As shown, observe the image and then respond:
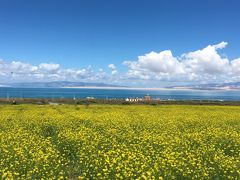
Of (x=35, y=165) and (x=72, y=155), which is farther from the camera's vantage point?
(x=72, y=155)

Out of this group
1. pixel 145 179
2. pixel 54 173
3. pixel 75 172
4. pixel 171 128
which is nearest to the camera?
pixel 145 179

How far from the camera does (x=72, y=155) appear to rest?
1741cm

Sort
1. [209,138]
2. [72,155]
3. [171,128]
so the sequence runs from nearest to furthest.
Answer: [72,155], [209,138], [171,128]

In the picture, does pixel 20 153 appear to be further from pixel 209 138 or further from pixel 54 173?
pixel 209 138

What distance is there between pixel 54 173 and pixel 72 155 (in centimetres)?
459

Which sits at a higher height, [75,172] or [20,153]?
[20,153]

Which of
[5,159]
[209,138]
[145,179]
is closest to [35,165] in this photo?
[5,159]

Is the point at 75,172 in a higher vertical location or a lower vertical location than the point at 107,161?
lower

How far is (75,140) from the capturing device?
18.3 m

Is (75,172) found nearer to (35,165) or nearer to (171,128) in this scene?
(35,165)

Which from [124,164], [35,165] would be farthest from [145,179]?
[35,165]

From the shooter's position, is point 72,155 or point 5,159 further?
point 72,155

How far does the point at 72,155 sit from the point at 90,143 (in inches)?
41.2

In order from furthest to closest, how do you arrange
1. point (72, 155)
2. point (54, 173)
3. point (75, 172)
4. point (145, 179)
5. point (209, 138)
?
point (209, 138), point (72, 155), point (75, 172), point (54, 173), point (145, 179)
